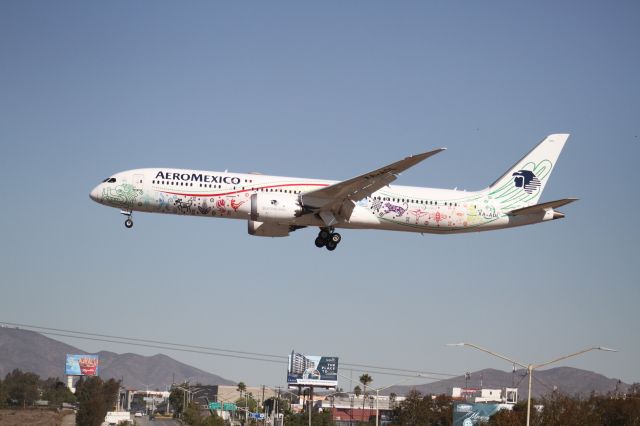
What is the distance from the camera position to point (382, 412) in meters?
195

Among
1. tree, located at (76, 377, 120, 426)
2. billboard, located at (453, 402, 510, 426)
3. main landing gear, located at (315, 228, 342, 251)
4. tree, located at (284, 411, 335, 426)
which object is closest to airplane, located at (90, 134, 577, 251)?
main landing gear, located at (315, 228, 342, 251)

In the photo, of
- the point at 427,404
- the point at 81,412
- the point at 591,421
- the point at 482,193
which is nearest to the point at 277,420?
the point at 427,404

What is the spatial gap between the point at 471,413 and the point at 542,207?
68513 millimetres

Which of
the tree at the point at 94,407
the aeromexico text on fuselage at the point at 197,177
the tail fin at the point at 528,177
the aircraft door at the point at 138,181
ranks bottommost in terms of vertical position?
the tree at the point at 94,407

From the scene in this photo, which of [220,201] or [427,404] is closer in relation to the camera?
[220,201]

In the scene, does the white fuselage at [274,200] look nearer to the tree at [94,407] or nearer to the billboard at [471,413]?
the billboard at [471,413]

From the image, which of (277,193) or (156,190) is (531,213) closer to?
(277,193)

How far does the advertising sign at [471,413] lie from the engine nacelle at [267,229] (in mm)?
67790

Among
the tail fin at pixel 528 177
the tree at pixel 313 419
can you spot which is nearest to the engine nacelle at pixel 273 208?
the tail fin at pixel 528 177

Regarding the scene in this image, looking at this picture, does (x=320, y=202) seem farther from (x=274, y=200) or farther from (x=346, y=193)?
(x=274, y=200)

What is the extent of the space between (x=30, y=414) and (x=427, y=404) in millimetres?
73687

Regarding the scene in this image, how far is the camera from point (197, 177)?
67.4 m

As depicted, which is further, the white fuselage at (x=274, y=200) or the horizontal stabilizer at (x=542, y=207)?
the horizontal stabilizer at (x=542, y=207)

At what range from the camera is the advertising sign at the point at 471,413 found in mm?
132000
